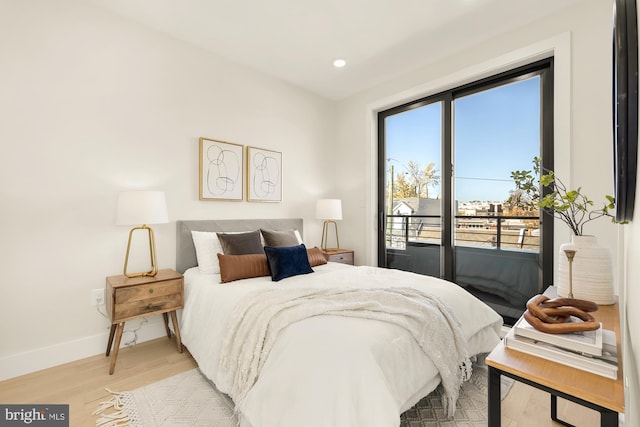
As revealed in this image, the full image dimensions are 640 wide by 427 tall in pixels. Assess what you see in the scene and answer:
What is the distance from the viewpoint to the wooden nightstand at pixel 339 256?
3.71m

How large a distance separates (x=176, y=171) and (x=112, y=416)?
2003 mm

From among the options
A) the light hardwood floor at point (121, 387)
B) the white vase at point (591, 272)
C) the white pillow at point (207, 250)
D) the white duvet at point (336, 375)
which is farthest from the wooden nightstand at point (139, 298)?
the white vase at point (591, 272)

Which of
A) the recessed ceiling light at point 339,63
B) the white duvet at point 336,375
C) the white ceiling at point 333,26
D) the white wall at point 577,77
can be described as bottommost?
the white duvet at point 336,375

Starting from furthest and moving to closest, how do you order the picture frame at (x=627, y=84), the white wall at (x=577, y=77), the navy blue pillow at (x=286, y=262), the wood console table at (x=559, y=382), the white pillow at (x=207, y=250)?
1. the white pillow at (x=207, y=250)
2. the navy blue pillow at (x=286, y=262)
3. the white wall at (x=577, y=77)
4. the wood console table at (x=559, y=382)
5. the picture frame at (x=627, y=84)

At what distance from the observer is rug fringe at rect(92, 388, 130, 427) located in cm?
167

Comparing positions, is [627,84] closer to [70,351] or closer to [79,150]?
[79,150]

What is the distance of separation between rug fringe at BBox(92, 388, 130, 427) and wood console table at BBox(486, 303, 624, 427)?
6.24ft

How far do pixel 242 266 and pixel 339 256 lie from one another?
1.59m

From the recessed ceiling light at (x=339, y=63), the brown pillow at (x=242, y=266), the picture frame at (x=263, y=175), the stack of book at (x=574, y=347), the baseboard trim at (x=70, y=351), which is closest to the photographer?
the stack of book at (x=574, y=347)

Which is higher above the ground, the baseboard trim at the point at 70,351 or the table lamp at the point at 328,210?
the table lamp at the point at 328,210

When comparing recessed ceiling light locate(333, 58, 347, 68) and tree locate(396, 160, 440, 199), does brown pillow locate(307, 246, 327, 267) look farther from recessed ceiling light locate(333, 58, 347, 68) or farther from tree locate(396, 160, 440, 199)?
recessed ceiling light locate(333, 58, 347, 68)

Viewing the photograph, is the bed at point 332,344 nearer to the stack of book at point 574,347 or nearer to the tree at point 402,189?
the stack of book at point 574,347

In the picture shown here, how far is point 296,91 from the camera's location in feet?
13.0

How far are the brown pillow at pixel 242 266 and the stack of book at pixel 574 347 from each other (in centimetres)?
192
